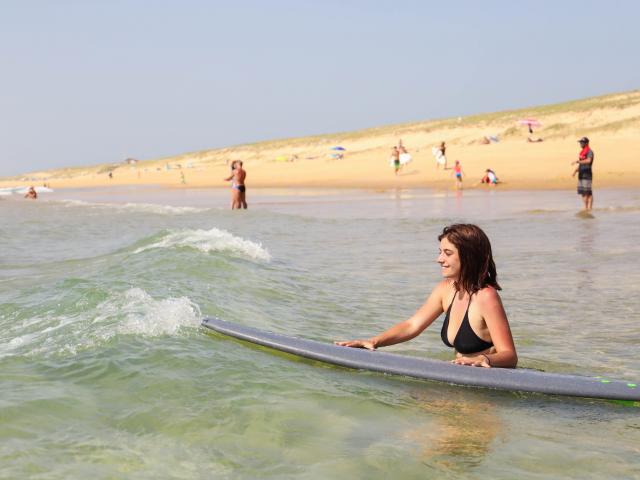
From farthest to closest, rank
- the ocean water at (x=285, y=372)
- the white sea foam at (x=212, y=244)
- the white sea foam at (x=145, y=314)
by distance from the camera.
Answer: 1. the white sea foam at (x=212, y=244)
2. the white sea foam at (x=145, y=314)
3. the ocean water at (x=285, y=372)

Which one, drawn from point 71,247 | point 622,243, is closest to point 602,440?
point 622,243

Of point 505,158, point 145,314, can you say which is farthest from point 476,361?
point 505,158

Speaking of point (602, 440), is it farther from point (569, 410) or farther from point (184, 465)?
point (184, 465)

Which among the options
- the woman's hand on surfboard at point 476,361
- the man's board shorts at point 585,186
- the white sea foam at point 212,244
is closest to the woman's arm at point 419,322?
the woman's hand on surfboard at point 476,361

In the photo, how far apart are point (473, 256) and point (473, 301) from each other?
0.85ft

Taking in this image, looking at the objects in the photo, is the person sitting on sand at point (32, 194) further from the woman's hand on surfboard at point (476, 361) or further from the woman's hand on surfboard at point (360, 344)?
the woman's hand on surfboard at point (476, 361)

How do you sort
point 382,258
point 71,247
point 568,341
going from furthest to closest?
point 71,247, point 382,258, point 568,341

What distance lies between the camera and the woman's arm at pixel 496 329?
14.3 feet

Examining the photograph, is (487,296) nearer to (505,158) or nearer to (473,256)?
(473,256)

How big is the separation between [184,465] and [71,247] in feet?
40.0

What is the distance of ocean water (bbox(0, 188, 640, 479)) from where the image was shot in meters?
3.53

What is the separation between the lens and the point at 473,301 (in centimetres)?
444

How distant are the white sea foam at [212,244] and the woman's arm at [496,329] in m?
7.09

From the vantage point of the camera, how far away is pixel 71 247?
14.9m
